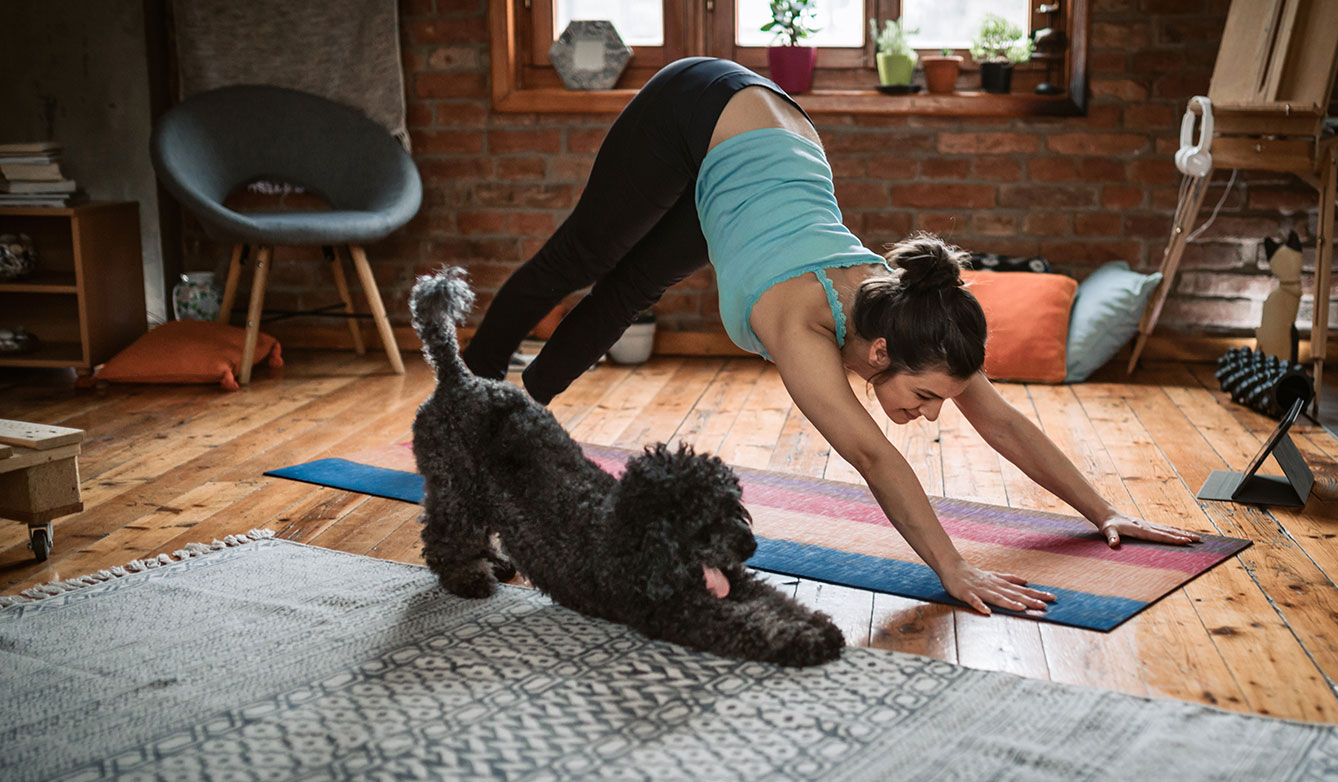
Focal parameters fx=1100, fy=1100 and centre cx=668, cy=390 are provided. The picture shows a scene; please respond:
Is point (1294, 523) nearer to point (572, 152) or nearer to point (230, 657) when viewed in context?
point (230, 657)

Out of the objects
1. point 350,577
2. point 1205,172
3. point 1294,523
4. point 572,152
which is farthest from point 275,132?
point 1294,523

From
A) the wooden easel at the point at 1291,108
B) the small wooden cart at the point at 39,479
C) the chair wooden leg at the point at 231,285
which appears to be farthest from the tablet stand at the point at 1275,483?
the chair wooden leg at the point at 231,285

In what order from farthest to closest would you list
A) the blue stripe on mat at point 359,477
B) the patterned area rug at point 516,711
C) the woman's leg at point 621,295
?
the blue stripe on mat at point 359,477 → the woman's leg at point 621,295 → the patterned area rug at point 516,711


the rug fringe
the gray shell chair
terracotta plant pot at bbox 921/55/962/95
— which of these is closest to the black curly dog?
the rug fringe

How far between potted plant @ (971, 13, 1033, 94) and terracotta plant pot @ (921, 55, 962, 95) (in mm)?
84

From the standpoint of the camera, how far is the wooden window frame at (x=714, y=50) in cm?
378

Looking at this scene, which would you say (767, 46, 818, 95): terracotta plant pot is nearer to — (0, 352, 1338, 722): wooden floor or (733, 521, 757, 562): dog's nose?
(0, 352, 1338, 722): wooden floor

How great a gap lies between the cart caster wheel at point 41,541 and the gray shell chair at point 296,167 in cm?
159

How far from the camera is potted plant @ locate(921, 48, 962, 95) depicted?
150 inches

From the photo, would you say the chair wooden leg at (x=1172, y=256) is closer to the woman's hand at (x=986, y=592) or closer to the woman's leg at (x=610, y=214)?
the woman's leg at (x=610, y=214)

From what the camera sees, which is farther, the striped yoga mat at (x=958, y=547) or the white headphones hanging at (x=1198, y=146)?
the white headphones hanging at (x=1198, y=146)

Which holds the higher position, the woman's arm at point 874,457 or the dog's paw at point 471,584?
the woman's arm at point 874,457

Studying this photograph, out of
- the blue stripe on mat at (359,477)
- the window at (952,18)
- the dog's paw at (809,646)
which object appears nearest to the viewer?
the dog's paw at (809,646)

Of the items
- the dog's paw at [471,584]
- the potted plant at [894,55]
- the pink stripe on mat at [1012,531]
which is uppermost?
the potted plant at [894,55]
